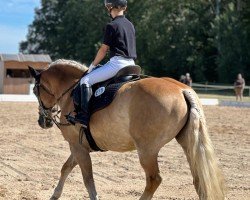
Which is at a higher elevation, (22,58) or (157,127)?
(157,127)

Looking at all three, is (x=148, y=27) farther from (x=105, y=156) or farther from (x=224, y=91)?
(x=105, y=156)

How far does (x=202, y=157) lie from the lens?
5.84m

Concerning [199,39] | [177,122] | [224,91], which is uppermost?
[177,122]

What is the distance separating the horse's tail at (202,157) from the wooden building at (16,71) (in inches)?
1272

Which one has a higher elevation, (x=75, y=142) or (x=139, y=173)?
(x=75, y=142)

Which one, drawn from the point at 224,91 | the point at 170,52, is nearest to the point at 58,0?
the point at 170,52

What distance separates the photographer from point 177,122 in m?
5.87

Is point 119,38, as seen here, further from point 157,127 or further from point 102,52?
point 157,127

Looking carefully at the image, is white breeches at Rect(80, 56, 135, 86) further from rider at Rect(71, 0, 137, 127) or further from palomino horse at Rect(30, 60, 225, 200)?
palomino horse at Rect(30, 60, 225, 200)

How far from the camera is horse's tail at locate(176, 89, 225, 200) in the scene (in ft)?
19.1

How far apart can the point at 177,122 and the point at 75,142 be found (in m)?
1.67

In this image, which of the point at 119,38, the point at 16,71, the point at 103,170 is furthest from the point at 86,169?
the point at 16,71

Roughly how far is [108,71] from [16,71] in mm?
33918

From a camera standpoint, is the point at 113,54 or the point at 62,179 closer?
the point at 113,54
